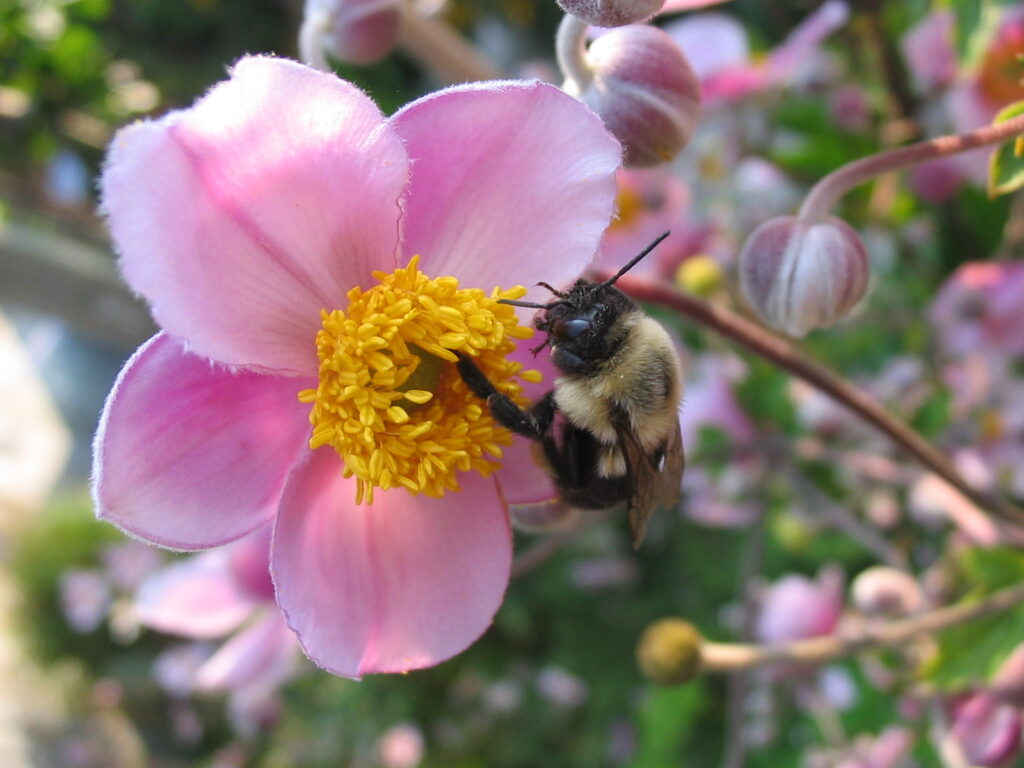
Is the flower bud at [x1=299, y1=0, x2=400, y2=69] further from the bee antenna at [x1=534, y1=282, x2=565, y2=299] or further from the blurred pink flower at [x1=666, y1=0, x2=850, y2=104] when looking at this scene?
the blurred pink flower at [x1=666, y1=0, x2=850, y2=104]

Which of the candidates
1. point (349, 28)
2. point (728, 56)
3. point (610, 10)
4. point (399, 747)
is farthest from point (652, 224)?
point (399, 747)

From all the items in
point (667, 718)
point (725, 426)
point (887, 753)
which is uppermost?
point (725, 426)

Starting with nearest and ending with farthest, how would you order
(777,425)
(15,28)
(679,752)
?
(777,425) < (15,28) < (679,752)

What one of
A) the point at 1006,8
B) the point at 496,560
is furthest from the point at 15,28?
the point at 1006,8

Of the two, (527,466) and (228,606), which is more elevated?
(527,466)

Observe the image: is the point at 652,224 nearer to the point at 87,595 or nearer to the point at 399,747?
the point at 399,747

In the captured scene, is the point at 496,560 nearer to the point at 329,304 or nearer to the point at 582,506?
the point at 582,506

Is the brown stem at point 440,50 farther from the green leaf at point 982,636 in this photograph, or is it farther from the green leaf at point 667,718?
the green leaf at point 667,718
